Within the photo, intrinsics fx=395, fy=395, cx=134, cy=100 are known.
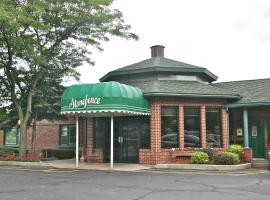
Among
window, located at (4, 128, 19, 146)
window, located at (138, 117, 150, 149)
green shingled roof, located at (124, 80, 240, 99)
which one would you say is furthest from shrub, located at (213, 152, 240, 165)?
window, located at (4, 128, 19, 146)

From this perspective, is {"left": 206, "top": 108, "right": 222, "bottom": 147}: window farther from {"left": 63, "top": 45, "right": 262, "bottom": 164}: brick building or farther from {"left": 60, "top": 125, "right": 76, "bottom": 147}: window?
{"left": 60, "top": 125, "right": 76, "bottom": 147}: window

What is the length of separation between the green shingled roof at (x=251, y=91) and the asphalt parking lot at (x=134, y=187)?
6944 millimetres

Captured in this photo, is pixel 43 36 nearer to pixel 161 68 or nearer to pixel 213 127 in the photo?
pixel 161 68

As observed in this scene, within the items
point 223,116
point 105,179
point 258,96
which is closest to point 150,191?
point 105,179

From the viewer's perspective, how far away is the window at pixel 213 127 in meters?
22.6

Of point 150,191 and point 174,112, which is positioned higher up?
point 174,112

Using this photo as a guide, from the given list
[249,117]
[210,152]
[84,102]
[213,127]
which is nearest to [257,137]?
[249,117]

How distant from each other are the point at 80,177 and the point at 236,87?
1502 cm

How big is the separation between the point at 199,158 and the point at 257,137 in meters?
5.81

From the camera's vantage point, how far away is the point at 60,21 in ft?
78.1

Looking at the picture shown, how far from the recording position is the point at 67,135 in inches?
1316

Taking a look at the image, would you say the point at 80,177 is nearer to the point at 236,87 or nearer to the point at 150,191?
the point at 150,191

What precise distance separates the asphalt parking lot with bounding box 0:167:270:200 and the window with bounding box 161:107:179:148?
18.0 feet

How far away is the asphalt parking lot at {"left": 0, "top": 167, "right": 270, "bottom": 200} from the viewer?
11172 mm
